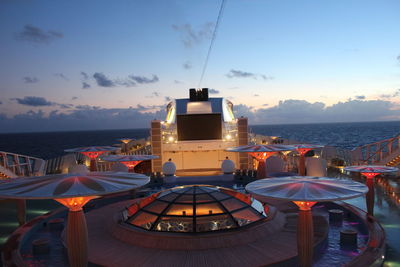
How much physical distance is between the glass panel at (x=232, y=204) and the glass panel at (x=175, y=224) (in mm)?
1392

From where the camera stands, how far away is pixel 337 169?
22344 millimetres

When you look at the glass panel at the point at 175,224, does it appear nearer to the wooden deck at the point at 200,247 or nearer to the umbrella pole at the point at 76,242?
the wooden deck at the point at 200,247

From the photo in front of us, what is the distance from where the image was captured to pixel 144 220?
10.1m

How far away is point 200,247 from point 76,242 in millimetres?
3346

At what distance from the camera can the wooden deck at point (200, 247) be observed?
809 cm

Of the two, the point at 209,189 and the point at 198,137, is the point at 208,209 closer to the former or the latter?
the point at 209,189

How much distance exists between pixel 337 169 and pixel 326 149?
3.17 meters

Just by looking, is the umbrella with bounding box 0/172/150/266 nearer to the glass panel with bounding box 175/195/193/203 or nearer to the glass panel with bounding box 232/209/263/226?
the glass panel with bounding box 175/195/193/203

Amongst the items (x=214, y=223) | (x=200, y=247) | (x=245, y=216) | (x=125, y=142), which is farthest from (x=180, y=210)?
(x=125, y=142)

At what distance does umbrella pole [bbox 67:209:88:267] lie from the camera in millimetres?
7160

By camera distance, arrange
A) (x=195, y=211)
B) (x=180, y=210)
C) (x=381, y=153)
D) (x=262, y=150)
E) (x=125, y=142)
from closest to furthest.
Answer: (x=195, y=211)
(x=180, y=210)
(x=262, y=150)
(x=381, y=153)
(x=125, y=142)

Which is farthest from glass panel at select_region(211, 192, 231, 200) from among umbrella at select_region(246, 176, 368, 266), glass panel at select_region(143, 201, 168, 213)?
umbrella at select_region(246, 176, 368, 266)

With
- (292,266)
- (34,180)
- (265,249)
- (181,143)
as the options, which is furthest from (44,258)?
(181,143)

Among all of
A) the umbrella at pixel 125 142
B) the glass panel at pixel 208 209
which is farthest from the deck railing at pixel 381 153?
the umbrella at pixel 125 142
